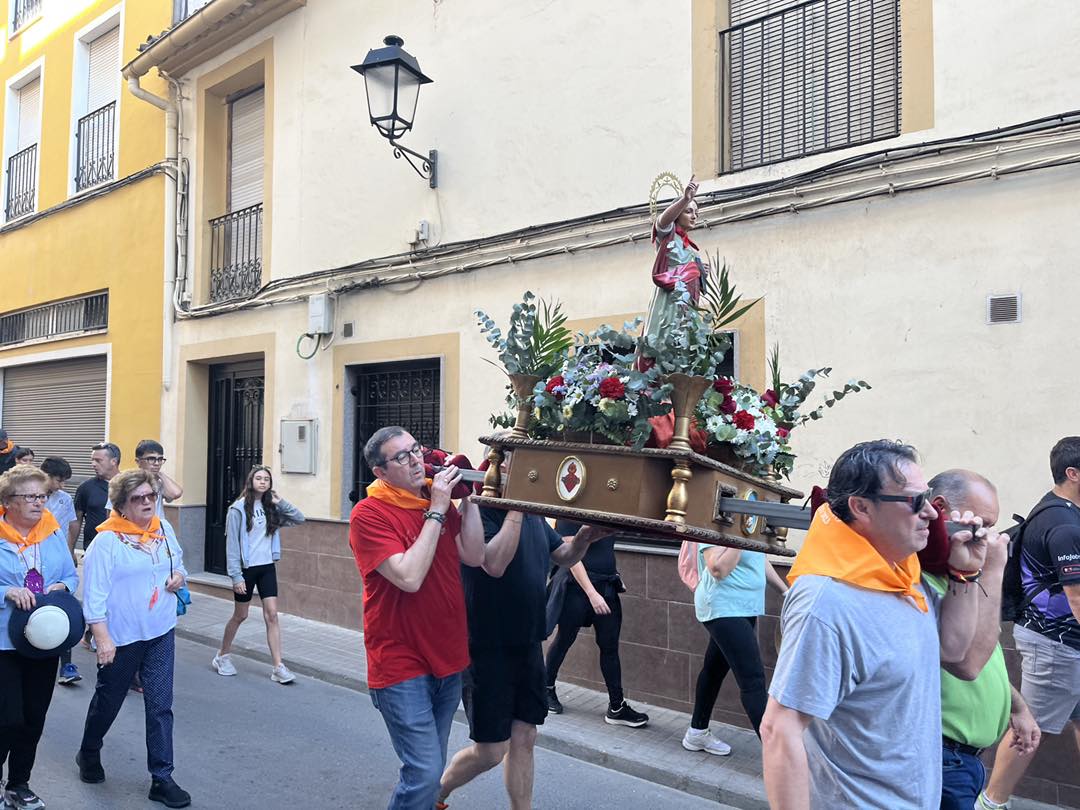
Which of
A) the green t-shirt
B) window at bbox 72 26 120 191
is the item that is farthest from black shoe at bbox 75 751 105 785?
window at bbox 72 26 120 191

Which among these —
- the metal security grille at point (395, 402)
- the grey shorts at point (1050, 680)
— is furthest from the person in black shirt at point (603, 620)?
the metal security grille at point (395, 402)

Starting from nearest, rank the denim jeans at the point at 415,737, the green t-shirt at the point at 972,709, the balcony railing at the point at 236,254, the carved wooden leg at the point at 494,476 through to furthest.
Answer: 1. the green t-shirt at the point at 972,709
2. the carved wooden leg at the point at 494,476
3. the denim jeans at the point at 415,737
4. the balcony railing at the point at 236,254

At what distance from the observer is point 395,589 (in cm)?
354

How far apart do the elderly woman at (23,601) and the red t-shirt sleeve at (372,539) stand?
75.5 inches

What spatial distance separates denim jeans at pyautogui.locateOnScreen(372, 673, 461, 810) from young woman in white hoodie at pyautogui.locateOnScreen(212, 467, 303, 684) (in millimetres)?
3873

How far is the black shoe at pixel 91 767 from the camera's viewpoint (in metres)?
4.81

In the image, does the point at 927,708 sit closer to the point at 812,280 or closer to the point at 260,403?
the point at 812,280

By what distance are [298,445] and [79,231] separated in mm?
6288

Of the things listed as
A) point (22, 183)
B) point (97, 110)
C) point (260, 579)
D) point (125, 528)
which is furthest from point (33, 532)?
point (22, 183)

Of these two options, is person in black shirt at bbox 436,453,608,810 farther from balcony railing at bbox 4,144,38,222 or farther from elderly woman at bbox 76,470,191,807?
balcony railing at bbox 4,144,38,222

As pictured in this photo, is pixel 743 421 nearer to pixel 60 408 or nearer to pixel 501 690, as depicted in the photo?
pixel 501 690

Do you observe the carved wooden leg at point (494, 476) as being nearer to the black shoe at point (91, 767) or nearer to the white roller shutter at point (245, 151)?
the black shoe at point (91, 767)

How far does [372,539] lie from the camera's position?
345 centimetres

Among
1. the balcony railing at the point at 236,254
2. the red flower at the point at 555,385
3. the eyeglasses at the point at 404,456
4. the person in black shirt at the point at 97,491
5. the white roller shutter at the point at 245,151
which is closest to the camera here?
the red flower at the point at 555,385
